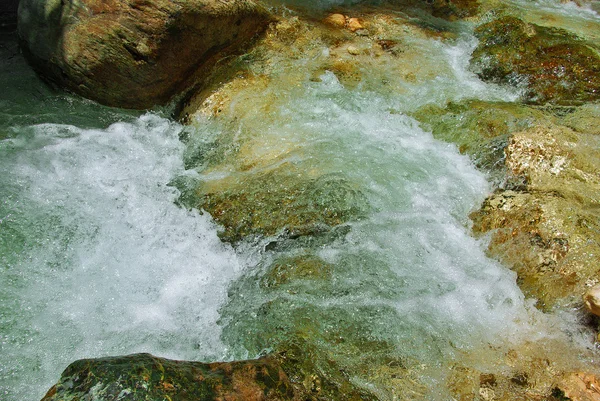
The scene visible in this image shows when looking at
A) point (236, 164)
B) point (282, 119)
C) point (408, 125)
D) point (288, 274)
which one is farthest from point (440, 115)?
point (288, 274)

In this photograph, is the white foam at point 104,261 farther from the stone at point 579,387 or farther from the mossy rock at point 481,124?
the mossy rock at point 481,124

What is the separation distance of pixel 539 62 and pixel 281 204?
13.0ft

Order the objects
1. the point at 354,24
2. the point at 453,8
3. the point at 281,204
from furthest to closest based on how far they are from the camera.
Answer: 1. the point at 453,8
2. the point at 354,24
3. the point at 281,204

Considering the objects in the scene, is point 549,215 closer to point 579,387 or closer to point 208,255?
point 579,387

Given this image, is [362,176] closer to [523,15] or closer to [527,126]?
[527,126]

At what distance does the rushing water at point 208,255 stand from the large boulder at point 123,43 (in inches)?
11.4

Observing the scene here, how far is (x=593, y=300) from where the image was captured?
9.71 feet

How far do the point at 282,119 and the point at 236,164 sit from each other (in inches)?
31.2

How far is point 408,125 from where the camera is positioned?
4.82m

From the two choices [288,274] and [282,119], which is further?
[282,119]

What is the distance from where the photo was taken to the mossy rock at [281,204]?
373cm

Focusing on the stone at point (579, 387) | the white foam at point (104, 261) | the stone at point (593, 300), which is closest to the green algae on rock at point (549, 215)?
the stone at point (593, 300)

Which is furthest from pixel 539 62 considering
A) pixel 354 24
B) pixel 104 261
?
pixel 104 261

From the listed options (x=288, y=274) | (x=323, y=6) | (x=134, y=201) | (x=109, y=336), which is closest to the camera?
(x=109, y=336)
